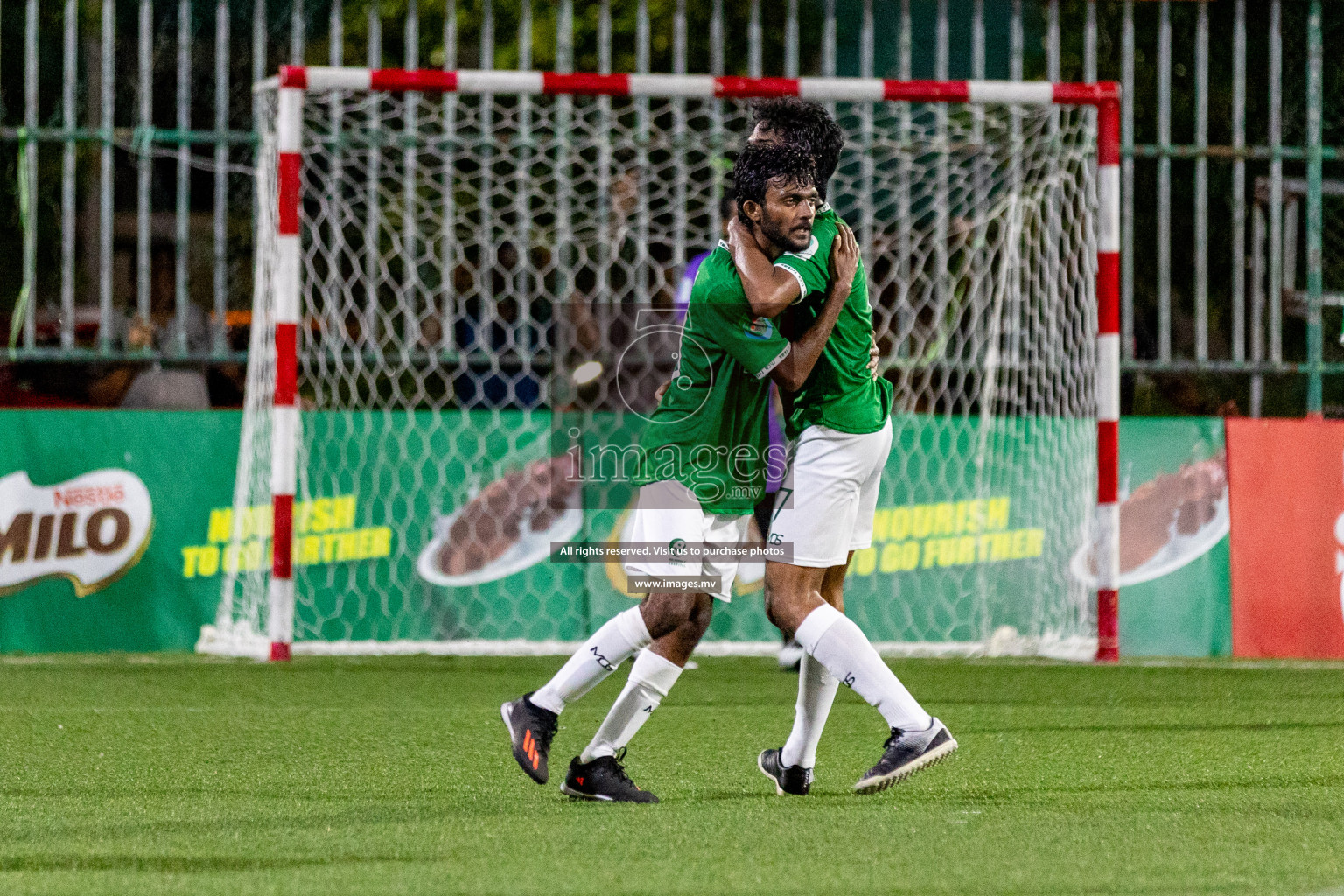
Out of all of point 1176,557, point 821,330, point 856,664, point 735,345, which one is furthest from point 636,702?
point 1176,557

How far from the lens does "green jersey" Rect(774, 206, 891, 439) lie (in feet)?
14.5

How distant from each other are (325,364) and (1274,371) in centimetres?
458

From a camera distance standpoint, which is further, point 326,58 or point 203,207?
point 326,58

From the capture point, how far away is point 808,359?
4383 millimetres

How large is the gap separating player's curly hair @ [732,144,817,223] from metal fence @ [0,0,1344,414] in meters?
4.15

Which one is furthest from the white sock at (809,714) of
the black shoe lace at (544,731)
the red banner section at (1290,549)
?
the red banner section at (1290,549)

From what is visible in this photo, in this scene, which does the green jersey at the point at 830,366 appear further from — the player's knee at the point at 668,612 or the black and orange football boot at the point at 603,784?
the black and orange football boot at the point at 603,784

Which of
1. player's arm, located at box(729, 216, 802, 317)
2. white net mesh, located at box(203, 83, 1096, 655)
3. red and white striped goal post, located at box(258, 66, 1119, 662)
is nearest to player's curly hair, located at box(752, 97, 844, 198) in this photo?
player's arm, located at box(729, 216, 802, 317)

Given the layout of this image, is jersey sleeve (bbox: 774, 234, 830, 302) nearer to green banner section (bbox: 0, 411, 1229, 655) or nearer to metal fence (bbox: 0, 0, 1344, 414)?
green banner section (bbox: 0, 411, 1229, 655)

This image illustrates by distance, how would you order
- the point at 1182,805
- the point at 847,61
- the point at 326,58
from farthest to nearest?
the point at 326,58, the point at 847,61, the point at 1182,805

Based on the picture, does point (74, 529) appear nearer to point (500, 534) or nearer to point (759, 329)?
point (500, 534)

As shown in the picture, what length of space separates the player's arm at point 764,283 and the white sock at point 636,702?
2.85 feet

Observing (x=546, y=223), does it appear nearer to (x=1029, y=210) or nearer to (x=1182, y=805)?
(x=1029, y=210)

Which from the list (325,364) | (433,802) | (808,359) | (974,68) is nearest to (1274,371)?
(974,68)
